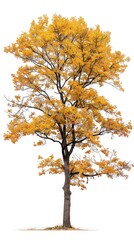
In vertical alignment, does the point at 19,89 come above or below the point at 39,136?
above

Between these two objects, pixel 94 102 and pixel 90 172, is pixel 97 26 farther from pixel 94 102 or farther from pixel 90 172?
pixel 90 172

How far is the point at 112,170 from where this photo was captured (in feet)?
82.7

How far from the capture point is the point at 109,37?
2572cm

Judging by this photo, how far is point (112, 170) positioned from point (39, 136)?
3.75 metres

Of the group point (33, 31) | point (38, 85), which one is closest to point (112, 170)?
point (38, 85)

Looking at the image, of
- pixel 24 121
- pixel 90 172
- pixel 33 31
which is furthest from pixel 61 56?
pixel 90 172

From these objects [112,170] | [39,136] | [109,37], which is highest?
[109,37]

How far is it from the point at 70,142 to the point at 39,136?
4.94 ft

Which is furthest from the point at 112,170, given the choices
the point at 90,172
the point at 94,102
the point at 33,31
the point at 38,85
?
the point at 33,31

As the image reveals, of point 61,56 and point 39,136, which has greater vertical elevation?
point 61,56

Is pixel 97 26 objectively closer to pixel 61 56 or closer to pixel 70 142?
pixel 61 56

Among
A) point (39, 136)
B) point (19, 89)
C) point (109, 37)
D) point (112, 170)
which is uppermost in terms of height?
point (109, 37)

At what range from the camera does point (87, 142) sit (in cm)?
2600

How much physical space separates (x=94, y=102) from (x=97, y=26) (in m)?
3.48
